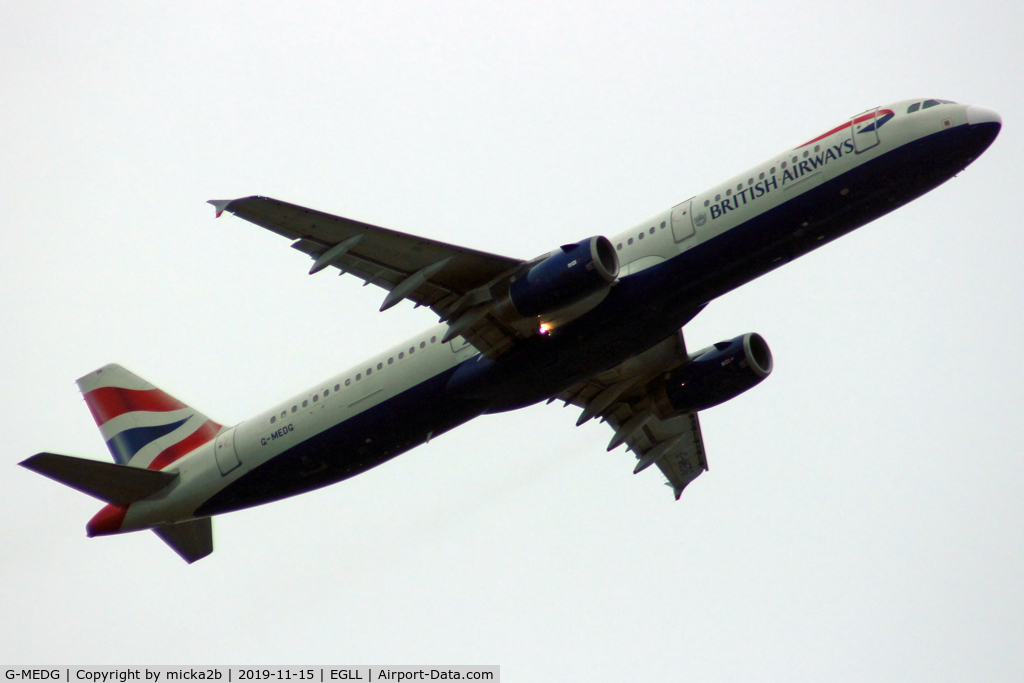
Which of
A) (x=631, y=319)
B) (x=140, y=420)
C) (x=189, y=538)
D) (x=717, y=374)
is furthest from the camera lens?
(x=140, y=420)

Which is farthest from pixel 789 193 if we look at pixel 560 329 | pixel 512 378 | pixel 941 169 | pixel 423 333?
pixel 423 333

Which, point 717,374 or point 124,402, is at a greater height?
point 124,402

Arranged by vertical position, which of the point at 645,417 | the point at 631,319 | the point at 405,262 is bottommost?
the point at 631,319

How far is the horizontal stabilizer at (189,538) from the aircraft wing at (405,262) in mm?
11060

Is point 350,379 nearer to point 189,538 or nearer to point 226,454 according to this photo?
point 226,454

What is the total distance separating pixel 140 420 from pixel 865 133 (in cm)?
2291

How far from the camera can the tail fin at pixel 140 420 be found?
3500cm

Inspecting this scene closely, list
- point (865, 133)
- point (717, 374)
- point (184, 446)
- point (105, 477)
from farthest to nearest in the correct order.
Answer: point (184, 446) < point (717, 374) < point (105, 477) < point (865, 133)

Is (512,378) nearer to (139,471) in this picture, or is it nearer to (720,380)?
(720,380)

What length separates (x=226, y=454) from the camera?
3269 centimetres

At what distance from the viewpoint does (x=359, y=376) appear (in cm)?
3134

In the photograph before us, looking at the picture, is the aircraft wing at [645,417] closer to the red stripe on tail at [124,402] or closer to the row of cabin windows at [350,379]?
the row of cabin windows at [350,379]

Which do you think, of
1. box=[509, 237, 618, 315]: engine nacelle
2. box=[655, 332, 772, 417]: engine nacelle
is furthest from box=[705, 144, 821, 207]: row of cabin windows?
box=[655, 332, 772, 417]: engine nacelle

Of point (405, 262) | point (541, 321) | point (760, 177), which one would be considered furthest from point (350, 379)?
point (760, 177)
